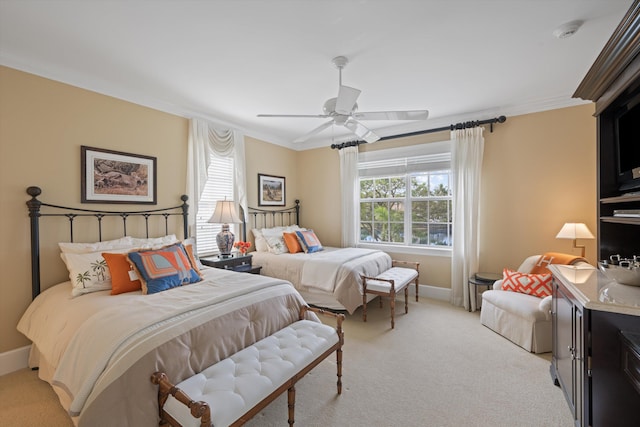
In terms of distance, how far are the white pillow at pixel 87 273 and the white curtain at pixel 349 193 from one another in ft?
11.3

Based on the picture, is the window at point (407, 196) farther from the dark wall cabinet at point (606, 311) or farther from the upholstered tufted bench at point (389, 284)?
the dark wall cabinet at point (606, 311)

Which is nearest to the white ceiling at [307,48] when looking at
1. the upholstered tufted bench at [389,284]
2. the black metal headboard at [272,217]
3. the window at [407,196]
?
the window at [407,196]

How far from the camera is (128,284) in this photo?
2.26 meters

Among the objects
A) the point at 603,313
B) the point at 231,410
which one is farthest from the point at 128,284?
the point at 603,313

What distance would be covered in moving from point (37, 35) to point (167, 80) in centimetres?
94

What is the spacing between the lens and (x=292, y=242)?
167 inches

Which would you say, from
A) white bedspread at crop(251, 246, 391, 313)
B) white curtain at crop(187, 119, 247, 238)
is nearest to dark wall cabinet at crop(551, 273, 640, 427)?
white bedspread at crop(251, 246, 391, 313)

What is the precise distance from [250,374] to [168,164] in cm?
290

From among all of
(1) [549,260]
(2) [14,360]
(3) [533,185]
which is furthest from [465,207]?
(2) [14,360]

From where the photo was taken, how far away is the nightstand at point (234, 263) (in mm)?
3510

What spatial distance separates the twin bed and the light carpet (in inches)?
10.7

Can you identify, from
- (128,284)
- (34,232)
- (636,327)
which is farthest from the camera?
(34,232)

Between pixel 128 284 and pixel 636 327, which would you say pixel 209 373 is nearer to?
pixel 128 284

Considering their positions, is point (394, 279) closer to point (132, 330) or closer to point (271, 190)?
point (271, 190)
